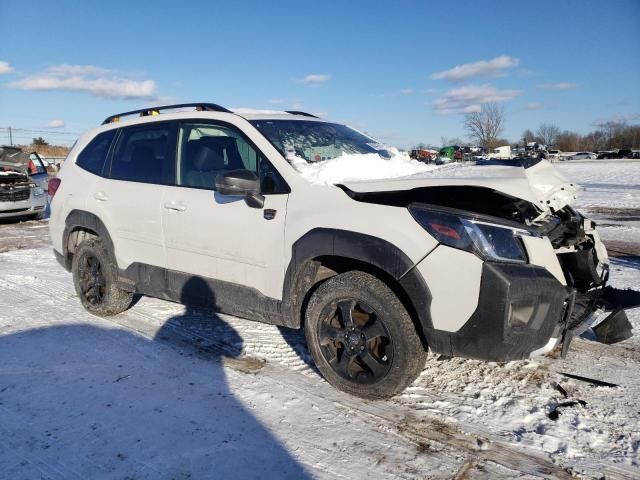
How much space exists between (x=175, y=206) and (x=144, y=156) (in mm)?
791

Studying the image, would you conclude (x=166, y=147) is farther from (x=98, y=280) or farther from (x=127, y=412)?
(x=127, y=412)

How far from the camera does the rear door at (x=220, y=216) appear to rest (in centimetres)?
336

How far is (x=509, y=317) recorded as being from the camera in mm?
2576

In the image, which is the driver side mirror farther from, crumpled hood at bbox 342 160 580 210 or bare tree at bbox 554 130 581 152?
bare tree at bbox 554 130 581 152

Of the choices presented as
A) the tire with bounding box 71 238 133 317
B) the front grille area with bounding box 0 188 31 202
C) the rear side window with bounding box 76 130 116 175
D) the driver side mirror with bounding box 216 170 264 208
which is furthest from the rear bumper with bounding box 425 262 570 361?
the front grille area with bounding box 0 188 31 202

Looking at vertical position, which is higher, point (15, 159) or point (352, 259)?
point (15, 159)

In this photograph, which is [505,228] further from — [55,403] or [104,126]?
[104,126]

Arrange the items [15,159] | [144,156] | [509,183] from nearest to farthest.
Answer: [509,183] → [144,156] → [15,159]

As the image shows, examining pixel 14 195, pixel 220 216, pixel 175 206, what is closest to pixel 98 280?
pixel 175 206

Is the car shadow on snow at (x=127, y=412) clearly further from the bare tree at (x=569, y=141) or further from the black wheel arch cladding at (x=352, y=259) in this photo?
the bare tree at (x=569, y=141)

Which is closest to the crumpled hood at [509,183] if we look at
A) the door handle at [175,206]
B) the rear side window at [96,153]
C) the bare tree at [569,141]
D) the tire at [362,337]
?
the tire at [362,337]

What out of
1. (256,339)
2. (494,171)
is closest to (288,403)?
(256,339)

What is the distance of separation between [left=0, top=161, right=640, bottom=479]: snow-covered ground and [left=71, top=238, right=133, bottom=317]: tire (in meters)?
0.37

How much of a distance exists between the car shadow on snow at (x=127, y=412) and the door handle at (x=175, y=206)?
0.58 meters
